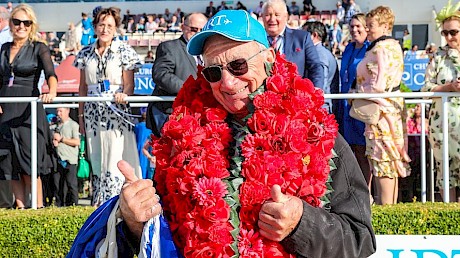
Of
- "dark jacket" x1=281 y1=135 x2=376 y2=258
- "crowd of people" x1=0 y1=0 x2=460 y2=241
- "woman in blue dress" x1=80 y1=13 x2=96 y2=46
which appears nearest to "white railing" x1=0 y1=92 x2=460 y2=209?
"crowd of people" x1=0 y1=0 x2=460 y2=241

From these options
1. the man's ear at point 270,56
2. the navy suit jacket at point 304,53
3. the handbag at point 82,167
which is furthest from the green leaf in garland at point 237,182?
the handbag at point 82,167

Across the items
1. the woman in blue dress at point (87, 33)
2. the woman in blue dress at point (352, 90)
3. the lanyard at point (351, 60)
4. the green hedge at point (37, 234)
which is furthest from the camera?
the woman in blue dress at point (87, 33)

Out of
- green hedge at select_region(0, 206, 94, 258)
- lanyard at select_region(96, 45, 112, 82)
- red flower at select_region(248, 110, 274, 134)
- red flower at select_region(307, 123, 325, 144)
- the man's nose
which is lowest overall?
green hedge at select_region(0, 206, 94, 258)

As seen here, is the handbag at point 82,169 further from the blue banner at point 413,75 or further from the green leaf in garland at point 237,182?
the blue banner at point 413,75

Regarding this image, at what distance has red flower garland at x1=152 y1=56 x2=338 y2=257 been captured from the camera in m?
2.76

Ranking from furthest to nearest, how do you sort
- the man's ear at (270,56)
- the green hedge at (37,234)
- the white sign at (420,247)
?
1. the green hedge at (37,234)
2. the white sign at (420,247)
3. the man's ear at (270,56)

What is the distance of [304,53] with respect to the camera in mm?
7188

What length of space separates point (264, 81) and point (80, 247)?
94cm

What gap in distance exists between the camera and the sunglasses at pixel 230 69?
9.52ft

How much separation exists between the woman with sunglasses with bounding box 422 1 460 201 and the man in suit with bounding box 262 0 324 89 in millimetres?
1059

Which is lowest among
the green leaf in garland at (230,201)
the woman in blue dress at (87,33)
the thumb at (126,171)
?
the green leaf in garland at (230,201)

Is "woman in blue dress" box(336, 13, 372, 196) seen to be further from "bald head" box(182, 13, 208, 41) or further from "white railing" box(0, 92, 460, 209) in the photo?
"bald head" box(182, 13, 208, 41)

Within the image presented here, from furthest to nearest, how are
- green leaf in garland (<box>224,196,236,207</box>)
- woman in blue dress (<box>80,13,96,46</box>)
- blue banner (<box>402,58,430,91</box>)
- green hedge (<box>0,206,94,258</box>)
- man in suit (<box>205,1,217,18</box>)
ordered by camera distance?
man in suit (<box>205,1,217,18</box>), woman in blue dress (<box>80,13,96,46</box>), blue banner (<box>402,58,430,91</box>), green hedge (<box>0,206,94,258</box>), green leaf in garland (<box>224,196,236,207</box>)

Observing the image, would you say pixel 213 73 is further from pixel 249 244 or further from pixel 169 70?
pixel 169 70
